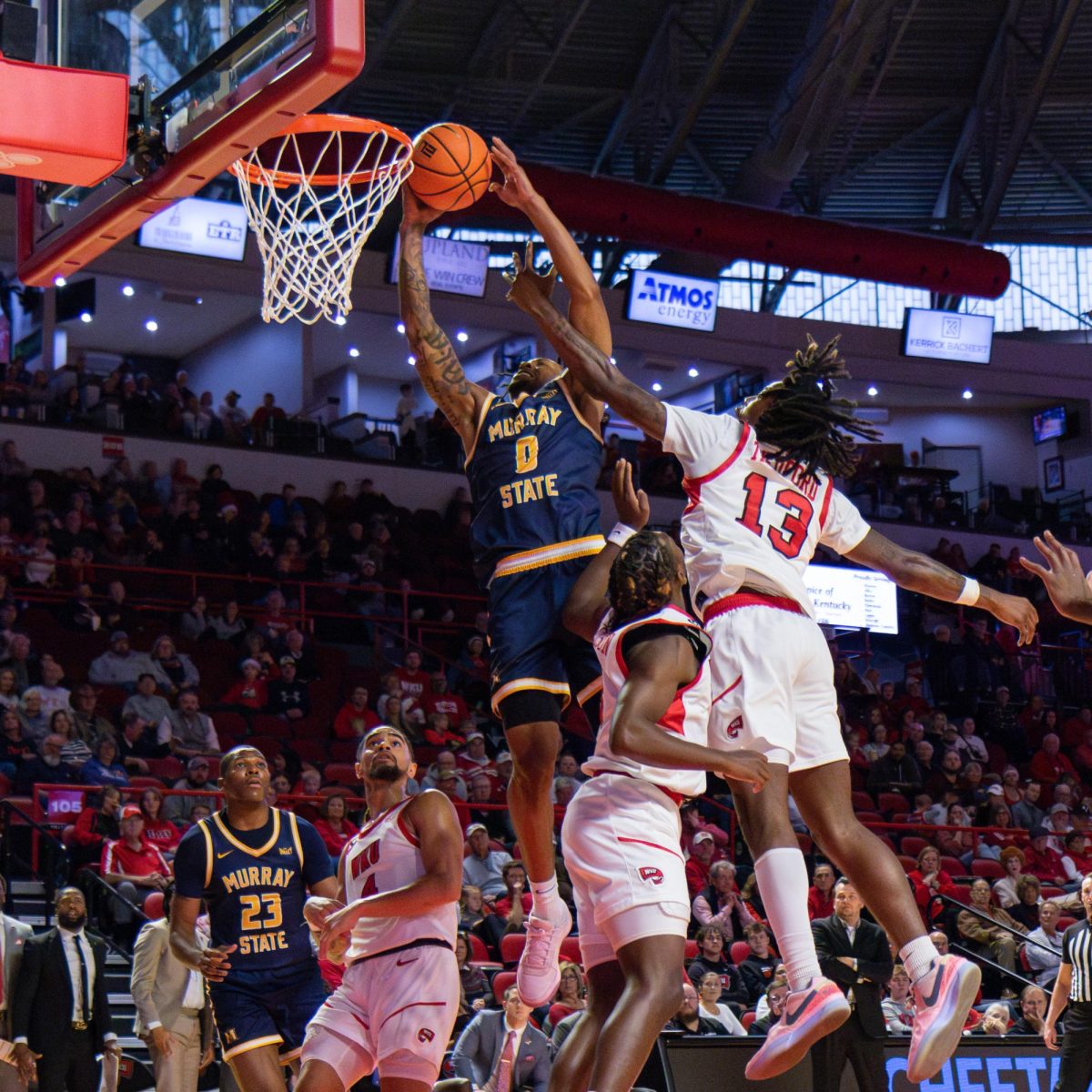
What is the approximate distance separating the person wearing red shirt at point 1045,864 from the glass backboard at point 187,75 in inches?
530

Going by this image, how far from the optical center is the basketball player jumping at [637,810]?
4809 millimetres

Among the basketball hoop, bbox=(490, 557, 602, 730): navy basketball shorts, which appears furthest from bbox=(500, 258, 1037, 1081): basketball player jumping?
the basketball hoop

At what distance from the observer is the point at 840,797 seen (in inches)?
213

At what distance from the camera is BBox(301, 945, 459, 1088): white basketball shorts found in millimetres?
5793

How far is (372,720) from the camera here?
16.5 metres

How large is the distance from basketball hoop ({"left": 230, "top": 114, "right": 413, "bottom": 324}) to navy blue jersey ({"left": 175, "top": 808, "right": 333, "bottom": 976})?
2.25 metres

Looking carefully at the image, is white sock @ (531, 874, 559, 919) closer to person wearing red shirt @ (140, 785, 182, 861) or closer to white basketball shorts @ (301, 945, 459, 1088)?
white basketball shorts @ (301, 945, 459, 1088)

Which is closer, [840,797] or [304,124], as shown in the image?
[840,797]

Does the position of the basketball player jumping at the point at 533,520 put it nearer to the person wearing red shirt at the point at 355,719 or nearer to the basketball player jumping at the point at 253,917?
the basketball player jumping at the point at 253,917

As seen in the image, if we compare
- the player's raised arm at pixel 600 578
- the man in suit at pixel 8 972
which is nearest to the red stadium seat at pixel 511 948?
the man in suit at pixel 8 972

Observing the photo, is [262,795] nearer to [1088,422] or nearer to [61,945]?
[61,945]

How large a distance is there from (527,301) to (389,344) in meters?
21.1

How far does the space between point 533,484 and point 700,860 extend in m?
9.30

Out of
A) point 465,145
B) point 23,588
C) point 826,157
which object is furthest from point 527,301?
point 826,157
